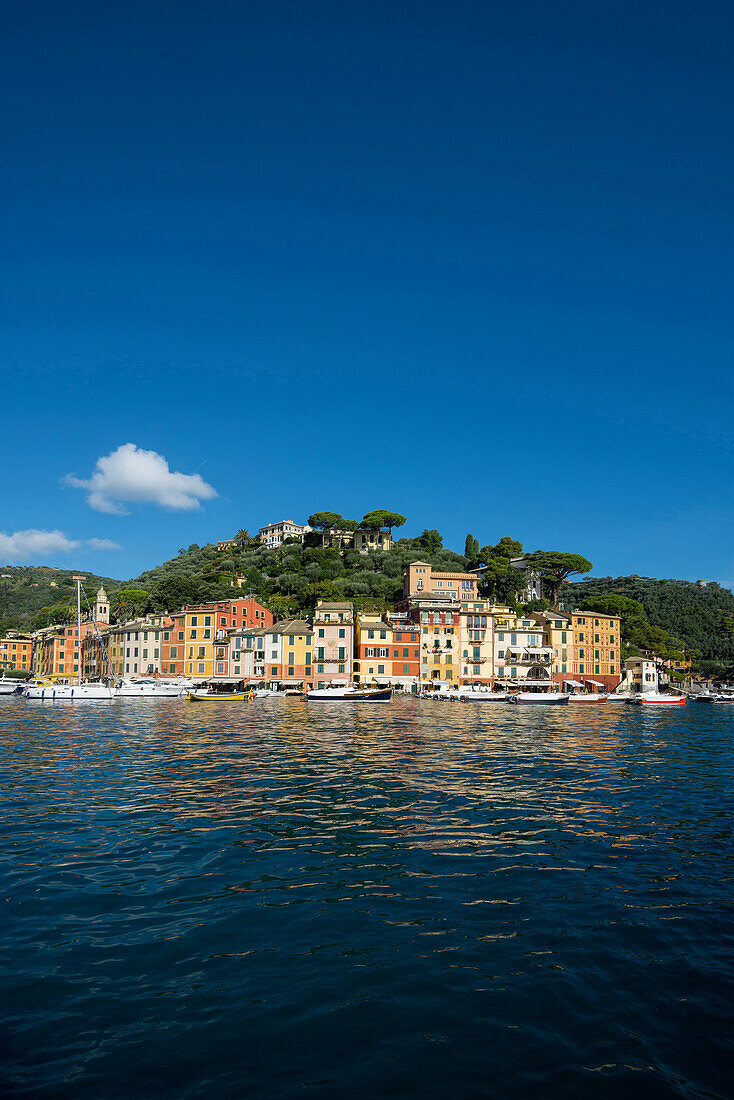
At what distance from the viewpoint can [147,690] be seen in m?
82.4

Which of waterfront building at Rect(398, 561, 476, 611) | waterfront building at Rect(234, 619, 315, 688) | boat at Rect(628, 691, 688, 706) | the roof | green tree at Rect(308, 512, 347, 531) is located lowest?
boat at Rect(628, 691, 688, 706)

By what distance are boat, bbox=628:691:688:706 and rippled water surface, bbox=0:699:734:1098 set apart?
198 feet

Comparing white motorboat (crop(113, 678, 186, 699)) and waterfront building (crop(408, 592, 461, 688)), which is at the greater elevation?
waterfront building (crop(408, 592, 461, 688))

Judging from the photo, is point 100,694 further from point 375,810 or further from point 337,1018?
point 337,1018

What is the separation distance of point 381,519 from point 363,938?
12685 centimetres

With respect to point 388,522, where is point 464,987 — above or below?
below

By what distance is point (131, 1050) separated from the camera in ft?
25.6

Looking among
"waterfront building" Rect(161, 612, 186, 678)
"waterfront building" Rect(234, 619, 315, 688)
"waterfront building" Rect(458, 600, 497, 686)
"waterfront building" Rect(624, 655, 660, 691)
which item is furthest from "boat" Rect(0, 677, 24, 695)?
"waterfront building" Rect(624, 655, 660, 691)

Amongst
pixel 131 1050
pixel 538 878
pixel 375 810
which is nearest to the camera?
pixel 131 1050

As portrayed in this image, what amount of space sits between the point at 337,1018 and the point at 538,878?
6.69 m

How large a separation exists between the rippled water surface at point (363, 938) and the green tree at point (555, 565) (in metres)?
93.6

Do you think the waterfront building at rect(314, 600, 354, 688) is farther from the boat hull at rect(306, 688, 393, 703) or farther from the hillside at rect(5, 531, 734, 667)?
the boat hull at rect(306, 688, 393, 703)

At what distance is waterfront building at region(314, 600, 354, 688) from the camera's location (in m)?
93.3

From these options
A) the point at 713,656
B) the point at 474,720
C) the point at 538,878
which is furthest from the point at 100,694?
the point at 713,656
